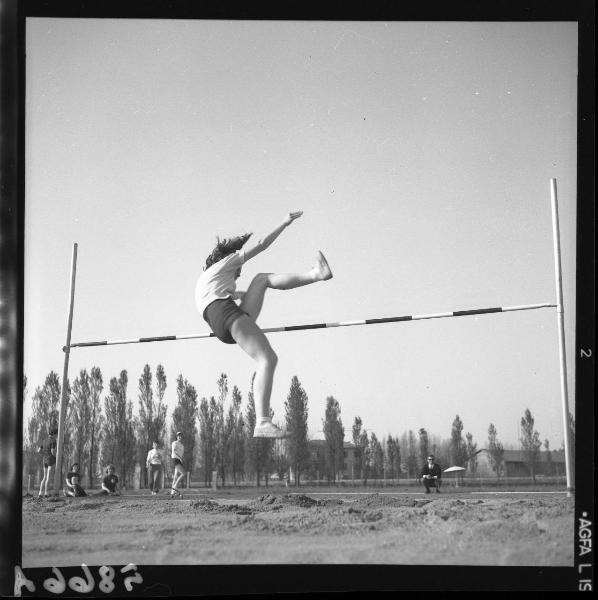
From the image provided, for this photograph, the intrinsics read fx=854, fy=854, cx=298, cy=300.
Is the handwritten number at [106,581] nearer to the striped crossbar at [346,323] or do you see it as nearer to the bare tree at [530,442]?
the striped crossbar at [346,323]

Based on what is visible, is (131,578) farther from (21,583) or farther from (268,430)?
(268,430)

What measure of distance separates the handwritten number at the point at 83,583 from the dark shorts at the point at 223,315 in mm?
1585

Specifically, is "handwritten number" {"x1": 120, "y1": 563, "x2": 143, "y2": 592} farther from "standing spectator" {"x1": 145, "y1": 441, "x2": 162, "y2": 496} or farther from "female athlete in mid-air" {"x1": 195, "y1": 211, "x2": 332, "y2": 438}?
"female athlete in mid-air" {"x1": 195, "y1": 211, "x2": 332, "y2": 438}

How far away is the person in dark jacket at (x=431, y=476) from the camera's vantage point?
17.8 feet

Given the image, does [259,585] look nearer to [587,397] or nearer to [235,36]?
[587,397]

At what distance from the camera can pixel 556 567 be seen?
187 inches

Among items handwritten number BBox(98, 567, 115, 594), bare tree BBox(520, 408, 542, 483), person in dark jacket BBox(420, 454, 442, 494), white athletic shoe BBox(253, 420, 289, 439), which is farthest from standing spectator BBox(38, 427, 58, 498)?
bare tree BBox(520, 408, 542, 483)

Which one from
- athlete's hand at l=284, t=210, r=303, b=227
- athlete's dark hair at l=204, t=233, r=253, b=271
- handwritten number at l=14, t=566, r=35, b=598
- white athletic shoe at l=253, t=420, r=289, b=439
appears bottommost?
handwritten number at l=14, t=566, r=35, b=598

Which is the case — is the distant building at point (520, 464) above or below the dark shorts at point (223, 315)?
below

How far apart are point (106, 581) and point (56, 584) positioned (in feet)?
0.95

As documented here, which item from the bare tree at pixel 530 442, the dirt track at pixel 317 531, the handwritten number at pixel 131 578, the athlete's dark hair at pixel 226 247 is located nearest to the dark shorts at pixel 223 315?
the athlete's dark hair at pixel 226 247

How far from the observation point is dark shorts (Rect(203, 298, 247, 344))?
17.4 feet

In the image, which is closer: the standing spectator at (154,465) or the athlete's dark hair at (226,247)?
the athlete's dark hair at (226,247)

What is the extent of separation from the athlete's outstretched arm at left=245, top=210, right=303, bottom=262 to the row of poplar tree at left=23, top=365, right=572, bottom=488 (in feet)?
2.73
